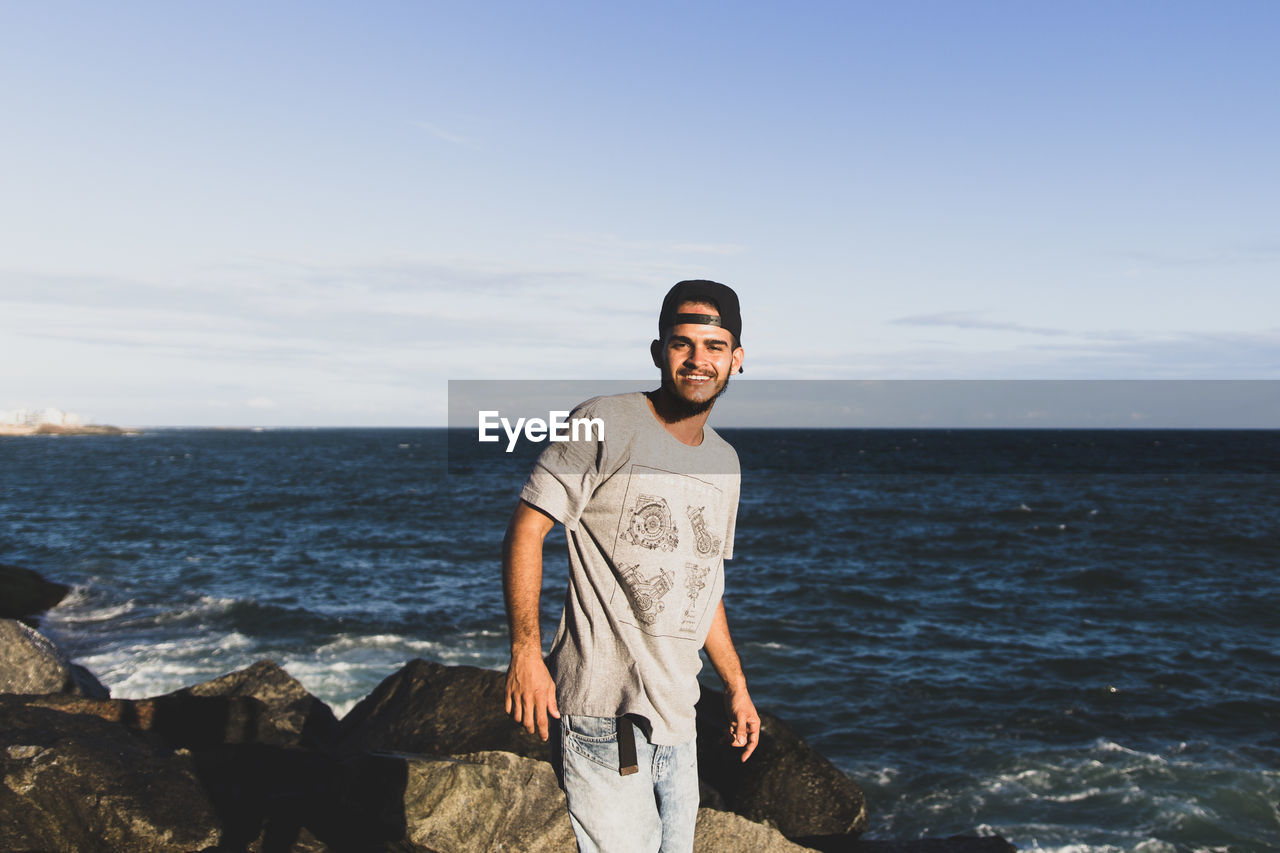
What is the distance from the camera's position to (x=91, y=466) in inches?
2977

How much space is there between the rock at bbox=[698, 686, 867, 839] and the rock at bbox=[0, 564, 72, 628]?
616 inches

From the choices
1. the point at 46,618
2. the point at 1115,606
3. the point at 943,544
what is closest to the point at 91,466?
the point at 46,618

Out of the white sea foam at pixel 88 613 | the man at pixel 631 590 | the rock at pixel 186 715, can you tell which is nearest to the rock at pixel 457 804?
the rock at pixel 186 715

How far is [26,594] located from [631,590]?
21.3 m

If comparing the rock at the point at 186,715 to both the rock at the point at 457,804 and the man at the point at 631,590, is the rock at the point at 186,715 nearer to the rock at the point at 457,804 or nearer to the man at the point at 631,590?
the rock at the point at 457,804

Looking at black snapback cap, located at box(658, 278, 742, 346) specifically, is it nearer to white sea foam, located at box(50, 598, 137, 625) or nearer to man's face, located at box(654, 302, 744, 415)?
man's face, located at box(654, 302, 744, 415)

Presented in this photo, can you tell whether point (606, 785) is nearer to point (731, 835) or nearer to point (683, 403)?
point (683, 403)

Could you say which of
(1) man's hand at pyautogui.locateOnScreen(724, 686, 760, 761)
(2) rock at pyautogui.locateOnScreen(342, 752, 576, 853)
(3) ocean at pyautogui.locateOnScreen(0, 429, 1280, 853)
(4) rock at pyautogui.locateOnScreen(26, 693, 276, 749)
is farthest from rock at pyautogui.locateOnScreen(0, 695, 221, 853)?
(3) ocean at pyautogui.locateOnScreen(0, 429, 1280, 853)

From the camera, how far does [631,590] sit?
2.87m

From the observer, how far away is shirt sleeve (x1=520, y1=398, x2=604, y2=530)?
270 centimetres

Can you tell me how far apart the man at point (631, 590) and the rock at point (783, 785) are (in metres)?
4.97

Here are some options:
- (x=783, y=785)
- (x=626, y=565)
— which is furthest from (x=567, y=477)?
(x=783, y=785)

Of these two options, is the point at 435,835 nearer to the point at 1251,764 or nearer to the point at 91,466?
the point at 1251,764

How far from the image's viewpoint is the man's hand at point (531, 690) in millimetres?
2627
